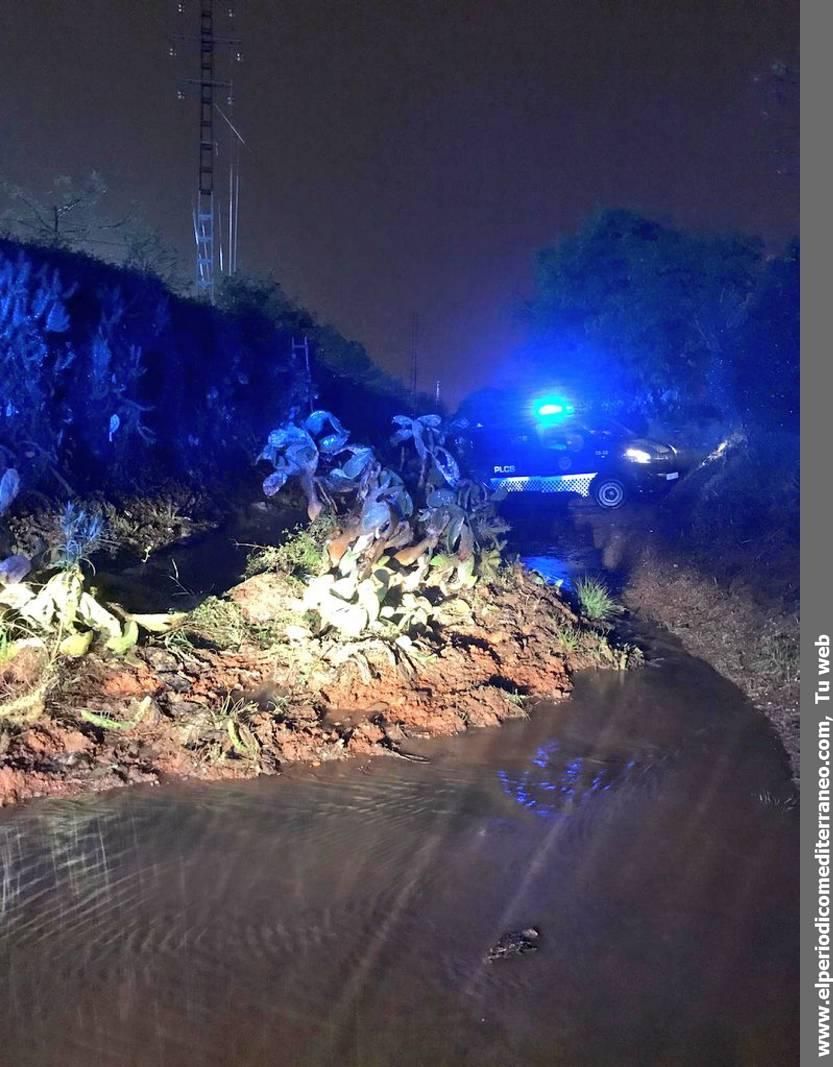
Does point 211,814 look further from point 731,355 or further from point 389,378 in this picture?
point 389,378

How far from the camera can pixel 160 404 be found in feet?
42.0

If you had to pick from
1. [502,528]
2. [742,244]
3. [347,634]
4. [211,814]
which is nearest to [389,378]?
[742,244]

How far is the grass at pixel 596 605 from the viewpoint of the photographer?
8.22 metres

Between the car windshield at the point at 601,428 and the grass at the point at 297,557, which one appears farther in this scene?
the car windshield at the point at 601,428

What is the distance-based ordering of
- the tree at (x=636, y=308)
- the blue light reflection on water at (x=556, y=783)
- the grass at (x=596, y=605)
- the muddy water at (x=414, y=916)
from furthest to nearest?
the tree at (x=636, y=308)
the grass at (x=596, y=605)
the blue light reflection on water at (x=556, y=783)
the muddy water at (x=414, y=916)

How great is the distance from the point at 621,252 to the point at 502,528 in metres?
16.1

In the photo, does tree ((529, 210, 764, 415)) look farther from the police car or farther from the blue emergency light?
the blue emergency light

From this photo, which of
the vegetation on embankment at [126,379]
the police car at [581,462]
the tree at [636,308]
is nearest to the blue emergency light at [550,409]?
the police car at [581,462]

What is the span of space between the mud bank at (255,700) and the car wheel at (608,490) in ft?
26.0

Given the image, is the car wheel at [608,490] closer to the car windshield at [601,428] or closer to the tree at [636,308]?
the car windshield at [601,428]

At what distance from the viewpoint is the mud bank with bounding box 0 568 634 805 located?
15.9 feet

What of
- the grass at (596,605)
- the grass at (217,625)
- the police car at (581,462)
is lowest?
the grass at (217,625)

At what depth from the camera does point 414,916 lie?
3652mm

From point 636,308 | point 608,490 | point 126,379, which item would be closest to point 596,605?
point 608,490
